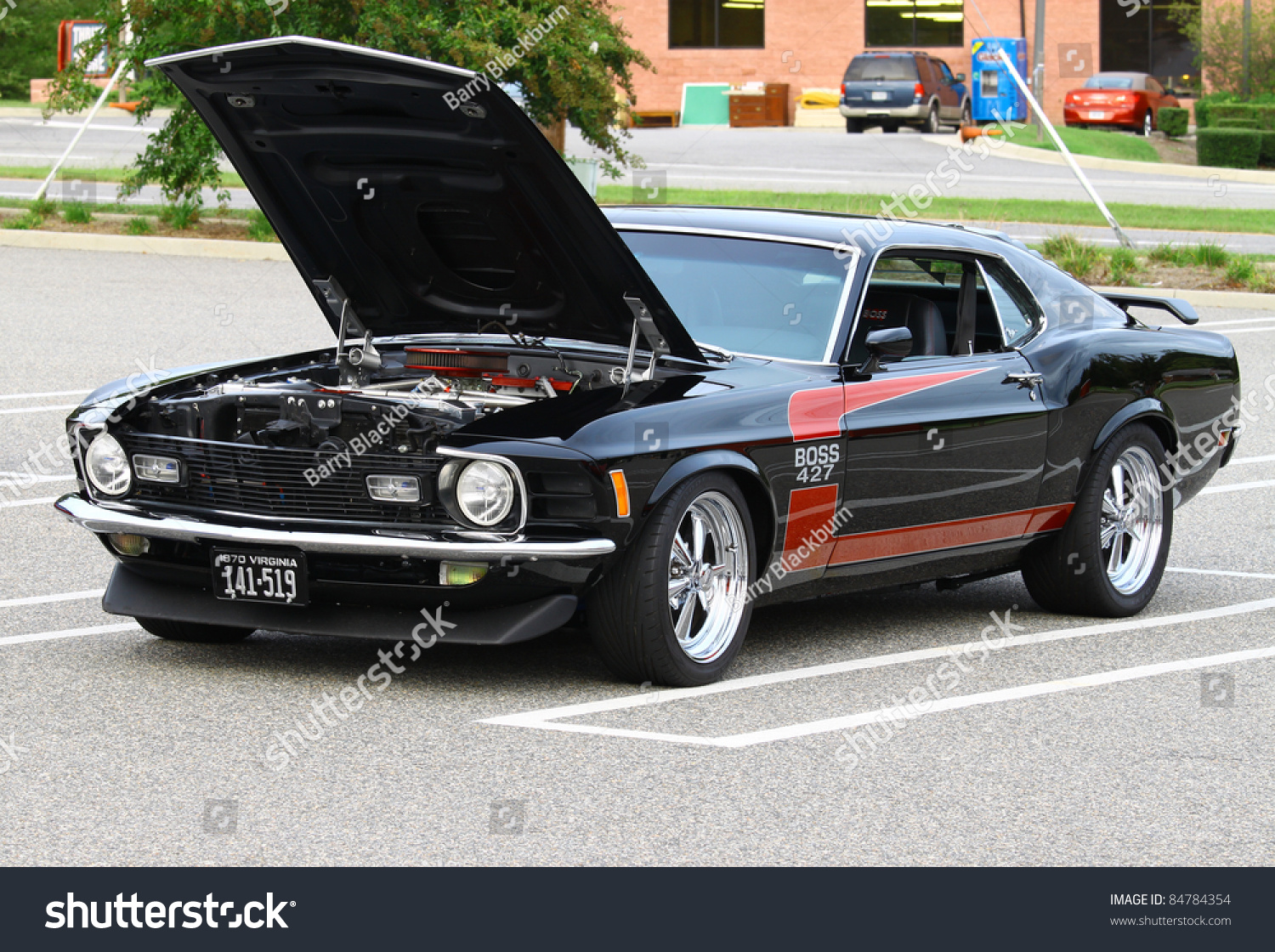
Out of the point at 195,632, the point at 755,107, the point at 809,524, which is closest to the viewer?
the point at 809,524

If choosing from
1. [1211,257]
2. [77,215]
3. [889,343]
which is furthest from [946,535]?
[77,215]

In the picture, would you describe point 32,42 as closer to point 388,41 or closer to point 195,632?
point 388,41

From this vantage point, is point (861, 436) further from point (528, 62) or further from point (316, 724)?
point (528, 62)

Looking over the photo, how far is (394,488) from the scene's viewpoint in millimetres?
5711

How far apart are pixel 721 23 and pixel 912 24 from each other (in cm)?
550

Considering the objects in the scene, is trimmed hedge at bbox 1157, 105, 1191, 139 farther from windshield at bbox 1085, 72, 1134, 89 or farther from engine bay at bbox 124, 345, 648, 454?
engine bay at bbox 124, 345, 648, 454

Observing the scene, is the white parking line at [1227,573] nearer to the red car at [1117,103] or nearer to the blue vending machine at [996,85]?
the blue vending machine at [996,85]

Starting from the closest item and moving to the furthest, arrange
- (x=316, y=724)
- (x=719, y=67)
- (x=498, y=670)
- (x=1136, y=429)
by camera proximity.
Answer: (x=316, y=724) → (x=498, y=670) → (x=1136, y=429) → (x=719, y=67)

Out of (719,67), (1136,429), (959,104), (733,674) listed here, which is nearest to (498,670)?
(733,674)

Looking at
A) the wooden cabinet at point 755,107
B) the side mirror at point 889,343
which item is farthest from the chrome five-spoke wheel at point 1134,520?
the wooden cabinet at point 755,107

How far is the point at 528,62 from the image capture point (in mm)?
20438

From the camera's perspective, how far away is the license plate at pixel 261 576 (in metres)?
5.76

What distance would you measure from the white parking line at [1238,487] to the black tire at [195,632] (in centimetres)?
613

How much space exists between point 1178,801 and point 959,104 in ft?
143
